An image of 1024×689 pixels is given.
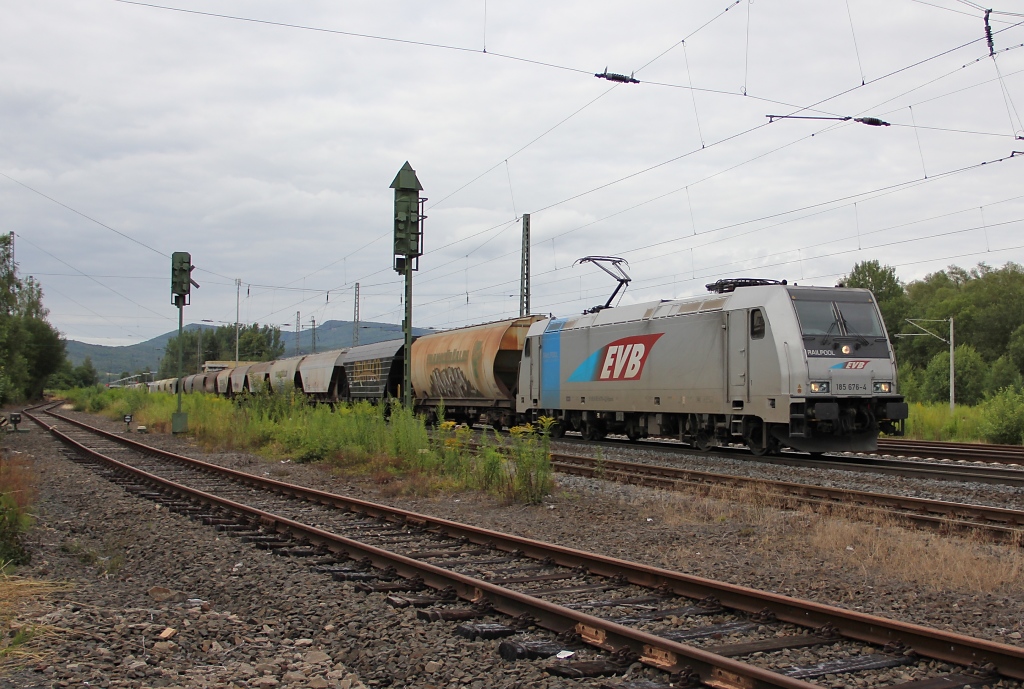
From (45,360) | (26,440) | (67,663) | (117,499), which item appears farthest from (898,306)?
(45,360)

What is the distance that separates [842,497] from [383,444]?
8403 millimetres

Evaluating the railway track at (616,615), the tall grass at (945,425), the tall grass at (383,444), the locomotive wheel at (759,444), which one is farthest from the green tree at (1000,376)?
the railway track at (616,615)

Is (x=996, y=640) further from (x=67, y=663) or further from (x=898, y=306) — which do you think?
(x=898, y=306)

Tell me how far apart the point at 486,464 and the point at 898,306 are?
2744 inches

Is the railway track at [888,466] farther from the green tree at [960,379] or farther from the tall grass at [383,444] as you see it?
the green tree at [960,379]

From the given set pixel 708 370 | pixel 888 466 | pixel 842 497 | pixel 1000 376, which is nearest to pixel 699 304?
pixel 708 370

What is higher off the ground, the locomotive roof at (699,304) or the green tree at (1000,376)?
the locomotive roof at (699,304)

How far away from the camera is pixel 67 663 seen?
4809mm

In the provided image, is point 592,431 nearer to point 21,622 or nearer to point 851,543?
point 851,543

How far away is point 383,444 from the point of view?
15.8 m

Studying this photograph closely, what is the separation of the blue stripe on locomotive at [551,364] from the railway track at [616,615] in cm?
1202

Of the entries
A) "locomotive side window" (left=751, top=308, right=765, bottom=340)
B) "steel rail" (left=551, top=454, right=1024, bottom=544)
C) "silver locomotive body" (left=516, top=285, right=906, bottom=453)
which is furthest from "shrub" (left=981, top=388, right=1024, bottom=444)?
"steel rail" (left=551, top=454, right=1024, bottom=544)

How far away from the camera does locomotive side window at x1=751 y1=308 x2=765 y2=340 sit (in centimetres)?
1503

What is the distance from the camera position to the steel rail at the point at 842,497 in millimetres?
8820
